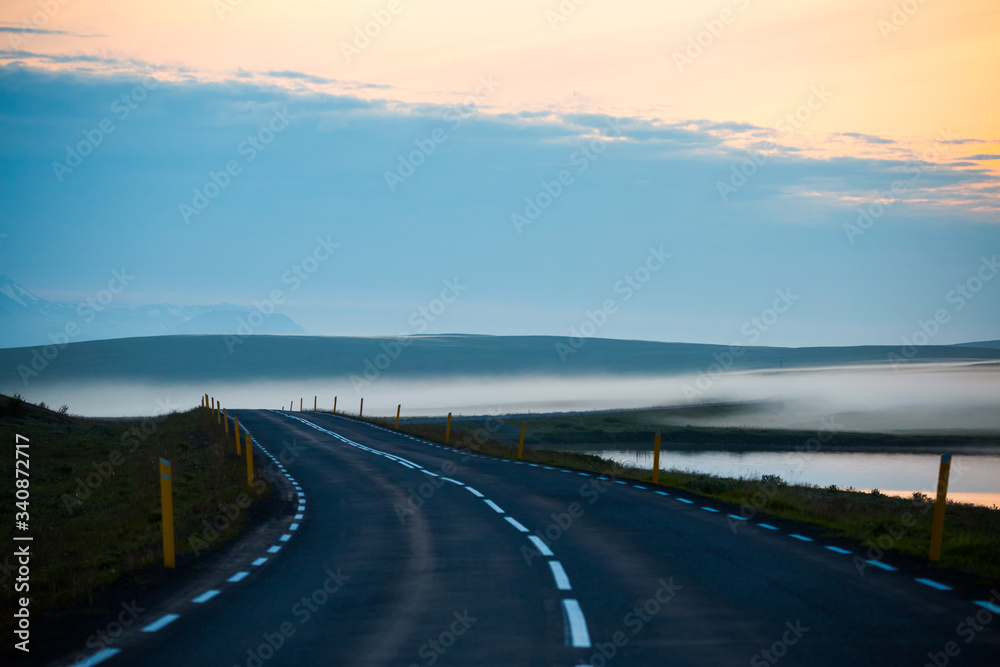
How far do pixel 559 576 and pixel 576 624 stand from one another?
8.24 ft

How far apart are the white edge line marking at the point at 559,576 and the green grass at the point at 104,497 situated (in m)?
5.67

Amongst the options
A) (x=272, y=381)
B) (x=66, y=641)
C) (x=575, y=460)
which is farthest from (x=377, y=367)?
(x=66, y=641)

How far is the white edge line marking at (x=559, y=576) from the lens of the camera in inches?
406

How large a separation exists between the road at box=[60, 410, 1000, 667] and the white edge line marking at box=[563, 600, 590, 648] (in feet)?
0.09

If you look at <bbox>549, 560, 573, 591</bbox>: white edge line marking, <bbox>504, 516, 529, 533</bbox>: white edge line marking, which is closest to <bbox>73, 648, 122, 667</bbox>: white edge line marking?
<bbox>549, 560, 573, 591</bbox>: white edge line marking

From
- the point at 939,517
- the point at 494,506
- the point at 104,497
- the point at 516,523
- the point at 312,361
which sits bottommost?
the point at 104,497

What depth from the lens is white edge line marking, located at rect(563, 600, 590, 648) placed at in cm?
781

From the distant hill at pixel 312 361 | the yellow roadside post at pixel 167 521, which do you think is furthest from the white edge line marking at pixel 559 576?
the distant hill at pixel 312 361

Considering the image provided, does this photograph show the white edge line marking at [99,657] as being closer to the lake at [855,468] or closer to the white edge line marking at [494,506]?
the white edge line marking at [494,506]

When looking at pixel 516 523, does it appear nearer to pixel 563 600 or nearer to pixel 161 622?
pixel 563 600

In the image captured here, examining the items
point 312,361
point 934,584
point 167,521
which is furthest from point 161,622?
point 312,361

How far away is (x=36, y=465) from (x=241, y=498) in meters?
15.6

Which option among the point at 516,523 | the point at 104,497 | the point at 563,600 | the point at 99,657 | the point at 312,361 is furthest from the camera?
the point at 312,361

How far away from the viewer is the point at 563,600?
9.59 metres
